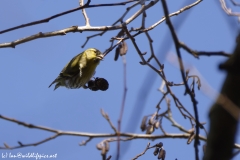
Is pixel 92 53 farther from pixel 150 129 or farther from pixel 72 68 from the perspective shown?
pixel 150 129

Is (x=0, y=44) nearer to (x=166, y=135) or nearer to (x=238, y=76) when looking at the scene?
(x=166, y=135)

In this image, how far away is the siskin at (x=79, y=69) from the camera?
18.8 ft

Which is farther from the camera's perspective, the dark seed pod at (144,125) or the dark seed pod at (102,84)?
the dark seed pod at (102,84)

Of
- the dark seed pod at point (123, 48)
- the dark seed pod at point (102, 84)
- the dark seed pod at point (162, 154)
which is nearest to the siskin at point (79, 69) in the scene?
the dark seed pod at point (102, 84)

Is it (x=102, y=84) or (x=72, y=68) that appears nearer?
(x=102, y=84)

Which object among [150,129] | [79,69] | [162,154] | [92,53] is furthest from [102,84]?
[150,129]

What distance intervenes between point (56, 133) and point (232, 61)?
3.12 ft

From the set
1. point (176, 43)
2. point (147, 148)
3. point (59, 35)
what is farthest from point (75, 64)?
point (176, 43)

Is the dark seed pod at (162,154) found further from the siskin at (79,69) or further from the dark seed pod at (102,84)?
the siskin at (79,69)

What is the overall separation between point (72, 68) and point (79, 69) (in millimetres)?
179

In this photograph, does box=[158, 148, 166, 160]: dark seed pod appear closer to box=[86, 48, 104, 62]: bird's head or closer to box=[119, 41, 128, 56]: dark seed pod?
box=[119, 41, 128, 56]: dark seed pod

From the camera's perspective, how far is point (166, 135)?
212 centimetres

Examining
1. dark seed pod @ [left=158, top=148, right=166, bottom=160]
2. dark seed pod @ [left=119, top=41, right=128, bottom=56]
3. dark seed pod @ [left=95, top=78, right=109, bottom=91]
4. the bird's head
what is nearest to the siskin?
the bird's head

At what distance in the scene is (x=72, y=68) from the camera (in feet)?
20.3
